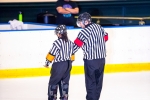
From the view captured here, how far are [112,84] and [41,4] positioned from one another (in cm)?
389

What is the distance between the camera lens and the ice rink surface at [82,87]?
17.3 feet

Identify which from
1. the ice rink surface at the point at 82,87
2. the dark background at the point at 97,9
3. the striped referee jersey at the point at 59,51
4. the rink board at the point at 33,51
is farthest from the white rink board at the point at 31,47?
the dark background at the point at 97,9

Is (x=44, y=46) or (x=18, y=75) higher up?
(x=44, y=46)

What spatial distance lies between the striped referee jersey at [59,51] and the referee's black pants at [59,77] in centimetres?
6

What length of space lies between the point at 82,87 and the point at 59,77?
1.32 metres

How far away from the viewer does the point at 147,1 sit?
30.7 feet

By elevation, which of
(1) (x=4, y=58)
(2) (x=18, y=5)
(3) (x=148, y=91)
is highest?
(2) (x=18, y=5)

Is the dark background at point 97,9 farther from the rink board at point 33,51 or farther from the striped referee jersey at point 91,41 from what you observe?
the striped referee jersey at point 91,41

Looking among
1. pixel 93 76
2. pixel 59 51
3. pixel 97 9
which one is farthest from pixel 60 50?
pixel 97 9

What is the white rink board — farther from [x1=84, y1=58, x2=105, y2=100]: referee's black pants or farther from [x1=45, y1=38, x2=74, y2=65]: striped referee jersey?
[x1=45, y1=38, x2=74, y2=65]: striped referee jersey

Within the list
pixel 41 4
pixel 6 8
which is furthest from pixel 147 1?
pixel 6 8

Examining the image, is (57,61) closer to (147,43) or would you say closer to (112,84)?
(112,84)

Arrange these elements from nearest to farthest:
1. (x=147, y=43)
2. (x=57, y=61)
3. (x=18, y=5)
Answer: (x=57, y=61), (x=147, y=43), (x=18, y=5)

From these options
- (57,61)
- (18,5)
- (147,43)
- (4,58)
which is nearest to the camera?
(57,61)
